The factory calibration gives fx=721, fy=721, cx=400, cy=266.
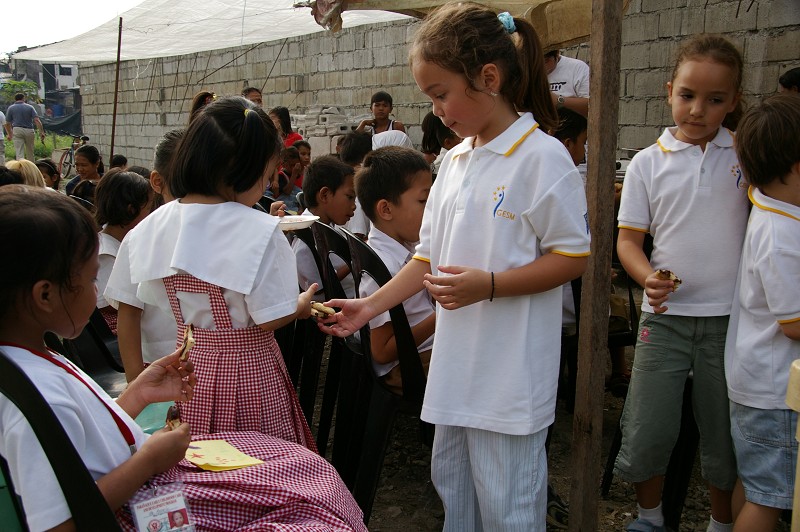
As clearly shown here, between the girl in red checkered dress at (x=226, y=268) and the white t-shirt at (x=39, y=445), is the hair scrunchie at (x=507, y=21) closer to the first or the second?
the girl in red checkered dress at (x=226, y=268)

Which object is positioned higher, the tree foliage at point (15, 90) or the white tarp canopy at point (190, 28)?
the tree foliage at point (15, 90)

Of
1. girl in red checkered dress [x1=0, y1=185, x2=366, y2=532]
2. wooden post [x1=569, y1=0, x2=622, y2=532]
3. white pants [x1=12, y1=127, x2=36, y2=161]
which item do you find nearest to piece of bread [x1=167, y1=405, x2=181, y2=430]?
girl in red checkered dress [x1=0, y1=185, x2=366, y2=532]

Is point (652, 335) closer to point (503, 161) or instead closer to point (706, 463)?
point (706, 463)

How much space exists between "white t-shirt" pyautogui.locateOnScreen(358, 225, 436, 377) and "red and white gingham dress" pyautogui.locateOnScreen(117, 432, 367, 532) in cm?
91

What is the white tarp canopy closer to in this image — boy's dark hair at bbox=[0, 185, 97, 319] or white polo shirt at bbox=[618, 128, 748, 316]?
white polo shirt at bbox=[618, 128, 748, 316]

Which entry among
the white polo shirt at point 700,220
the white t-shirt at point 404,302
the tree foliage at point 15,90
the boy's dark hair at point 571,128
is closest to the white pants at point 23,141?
the tree foliage at point 15,90

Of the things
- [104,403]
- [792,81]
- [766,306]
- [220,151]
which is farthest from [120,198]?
[792,81]

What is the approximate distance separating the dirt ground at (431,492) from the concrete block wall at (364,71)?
3.76 meters

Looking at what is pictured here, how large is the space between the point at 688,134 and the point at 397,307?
3.56 ft

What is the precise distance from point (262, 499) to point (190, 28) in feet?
31.9

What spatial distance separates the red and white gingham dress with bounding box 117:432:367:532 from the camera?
1430mm

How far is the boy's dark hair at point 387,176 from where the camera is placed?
2779mm

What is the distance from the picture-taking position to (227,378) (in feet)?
6.73

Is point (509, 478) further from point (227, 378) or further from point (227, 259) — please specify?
point (227, 259)
